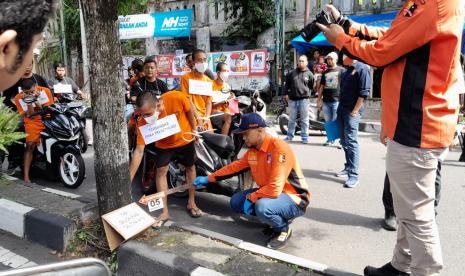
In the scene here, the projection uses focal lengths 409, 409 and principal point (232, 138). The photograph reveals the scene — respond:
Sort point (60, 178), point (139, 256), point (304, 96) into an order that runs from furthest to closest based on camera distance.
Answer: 1. point (304, 96)
2. point (60, 178)
3. point (139, 256)

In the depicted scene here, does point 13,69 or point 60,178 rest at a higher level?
point 13,69

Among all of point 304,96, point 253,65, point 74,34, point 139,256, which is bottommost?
point 139,256

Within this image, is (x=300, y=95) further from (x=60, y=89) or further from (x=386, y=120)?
(x=386, y=120)

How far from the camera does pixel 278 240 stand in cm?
346

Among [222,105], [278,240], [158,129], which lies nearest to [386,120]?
[278,240]

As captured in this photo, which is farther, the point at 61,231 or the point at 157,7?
the point at 157,7

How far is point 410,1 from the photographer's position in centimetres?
227

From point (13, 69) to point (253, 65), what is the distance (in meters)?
11.0

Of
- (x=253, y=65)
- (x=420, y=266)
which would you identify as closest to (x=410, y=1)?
(x=420, y=266)

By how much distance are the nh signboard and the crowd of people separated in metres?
9.85

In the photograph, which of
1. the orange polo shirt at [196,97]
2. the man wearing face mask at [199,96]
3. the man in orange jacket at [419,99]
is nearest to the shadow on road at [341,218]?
the man in orange jacket at [419,99]

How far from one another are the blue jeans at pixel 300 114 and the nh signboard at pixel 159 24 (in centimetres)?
749

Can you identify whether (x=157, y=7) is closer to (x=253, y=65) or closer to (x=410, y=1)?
(x=253, y=65)

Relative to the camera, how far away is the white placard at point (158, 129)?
12.9 ft
